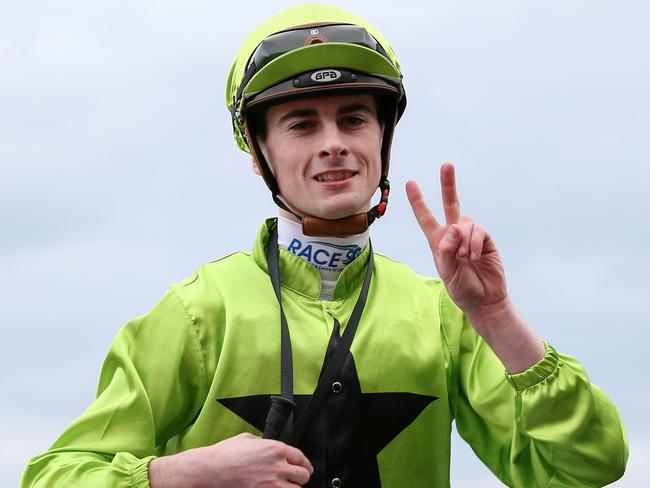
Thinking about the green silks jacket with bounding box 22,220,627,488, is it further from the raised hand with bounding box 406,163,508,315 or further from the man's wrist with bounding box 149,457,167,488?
the raised hand with bounding box 406,163,508,315

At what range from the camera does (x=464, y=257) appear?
4.46 metres

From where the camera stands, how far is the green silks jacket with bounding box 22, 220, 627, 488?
15.3 ft

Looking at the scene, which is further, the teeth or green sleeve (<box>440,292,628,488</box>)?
the teeth

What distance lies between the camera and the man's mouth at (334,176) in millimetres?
4934

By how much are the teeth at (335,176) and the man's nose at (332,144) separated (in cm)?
8

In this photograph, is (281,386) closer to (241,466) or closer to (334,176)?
(241,466)

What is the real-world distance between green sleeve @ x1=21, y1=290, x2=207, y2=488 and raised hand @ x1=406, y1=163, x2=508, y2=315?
115 cm

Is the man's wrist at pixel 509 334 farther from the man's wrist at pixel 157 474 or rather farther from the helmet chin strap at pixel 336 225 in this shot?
the man's wrist at pixel 157 474

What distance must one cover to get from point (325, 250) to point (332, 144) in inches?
19.3

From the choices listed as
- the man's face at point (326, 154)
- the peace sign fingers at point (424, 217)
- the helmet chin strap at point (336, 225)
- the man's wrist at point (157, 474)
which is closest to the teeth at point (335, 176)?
the man's face at point (326, 154)

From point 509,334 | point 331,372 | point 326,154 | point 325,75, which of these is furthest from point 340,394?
point 325,75

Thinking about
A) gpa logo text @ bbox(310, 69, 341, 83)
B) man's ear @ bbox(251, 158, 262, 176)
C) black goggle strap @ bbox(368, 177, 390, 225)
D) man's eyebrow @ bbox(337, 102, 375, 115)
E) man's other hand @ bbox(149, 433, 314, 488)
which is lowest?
man's other hand @ bbox(149, 433, 314, 488)

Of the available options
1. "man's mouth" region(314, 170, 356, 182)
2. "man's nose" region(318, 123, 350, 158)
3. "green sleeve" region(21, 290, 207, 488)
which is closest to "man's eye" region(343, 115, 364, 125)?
"man's nose" region(318, 123, 350, 158)

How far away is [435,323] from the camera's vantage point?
16.9 feet
